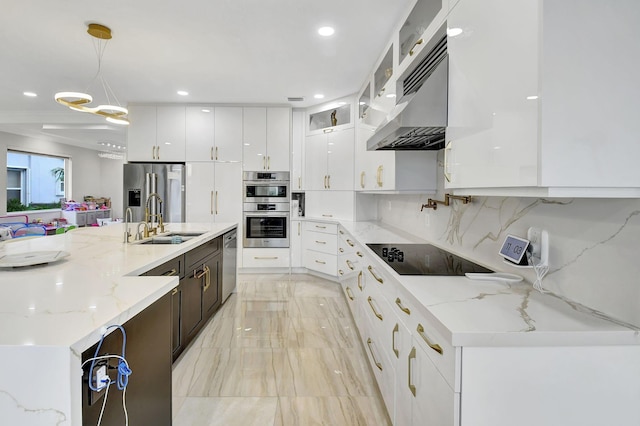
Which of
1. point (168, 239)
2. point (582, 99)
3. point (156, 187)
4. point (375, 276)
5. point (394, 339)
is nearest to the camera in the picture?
point (582, 99)

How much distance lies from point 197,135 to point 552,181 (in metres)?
4.80

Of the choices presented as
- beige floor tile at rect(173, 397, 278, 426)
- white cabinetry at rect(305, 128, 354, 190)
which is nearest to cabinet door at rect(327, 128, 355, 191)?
white cabinetry at rect(305, 128, 354, 190)

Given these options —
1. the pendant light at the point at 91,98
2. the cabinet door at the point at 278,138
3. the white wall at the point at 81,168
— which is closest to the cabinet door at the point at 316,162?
the cabinet door at the point at 278,138

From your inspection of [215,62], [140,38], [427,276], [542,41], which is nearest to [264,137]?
[215,62]

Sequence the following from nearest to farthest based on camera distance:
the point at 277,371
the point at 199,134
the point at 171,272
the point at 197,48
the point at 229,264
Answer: the point at 171,272, the point at 277,371, the point at 197,48, the point at 229,264, the point at 199,134

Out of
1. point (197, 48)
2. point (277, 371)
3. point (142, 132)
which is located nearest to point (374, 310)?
point (277, 371)

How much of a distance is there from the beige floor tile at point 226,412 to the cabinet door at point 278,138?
346 centimetres

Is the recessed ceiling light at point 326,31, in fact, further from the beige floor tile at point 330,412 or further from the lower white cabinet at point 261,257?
the lower white cabinet at point 261,257

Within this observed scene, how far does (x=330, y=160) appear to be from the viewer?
4637mm

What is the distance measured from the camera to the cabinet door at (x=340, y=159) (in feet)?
14.3

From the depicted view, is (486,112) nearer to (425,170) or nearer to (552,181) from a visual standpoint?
(552,181)

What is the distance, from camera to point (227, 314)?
3.34 m

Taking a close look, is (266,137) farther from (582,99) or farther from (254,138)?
(582,99)

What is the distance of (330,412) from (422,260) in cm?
99
